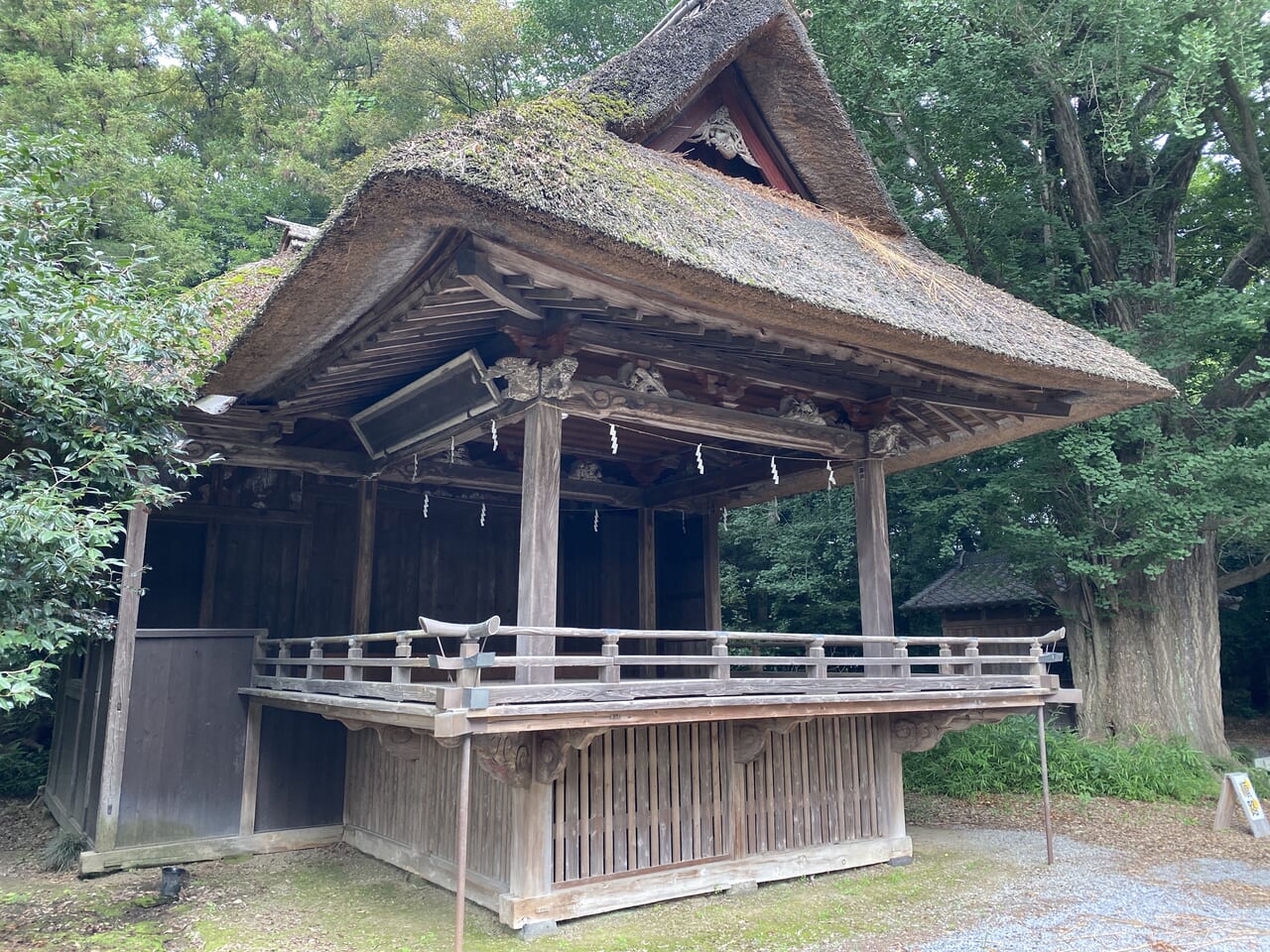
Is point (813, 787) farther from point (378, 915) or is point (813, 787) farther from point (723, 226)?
point (723, 226)

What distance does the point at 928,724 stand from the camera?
677 cm

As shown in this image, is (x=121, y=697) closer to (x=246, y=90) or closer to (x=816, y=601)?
(x=816, y=601)

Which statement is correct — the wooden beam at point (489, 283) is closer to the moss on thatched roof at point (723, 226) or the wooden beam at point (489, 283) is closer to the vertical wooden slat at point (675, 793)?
the moss on thatched roof at point (723, 226)

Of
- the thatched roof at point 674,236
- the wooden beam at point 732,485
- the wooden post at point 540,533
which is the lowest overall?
the wooden post at point 540,533

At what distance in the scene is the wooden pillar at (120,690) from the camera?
20.7ft

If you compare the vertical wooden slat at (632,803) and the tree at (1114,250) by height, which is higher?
the tree at (1114,250)

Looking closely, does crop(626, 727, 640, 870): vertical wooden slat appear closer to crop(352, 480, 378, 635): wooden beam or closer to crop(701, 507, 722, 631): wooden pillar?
crop(352, 480, 378, 635): wooden beam

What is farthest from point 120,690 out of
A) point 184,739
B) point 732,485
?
point 732,485

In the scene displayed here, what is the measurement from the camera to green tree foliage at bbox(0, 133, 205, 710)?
459 cm

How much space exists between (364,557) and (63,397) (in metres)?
3.25

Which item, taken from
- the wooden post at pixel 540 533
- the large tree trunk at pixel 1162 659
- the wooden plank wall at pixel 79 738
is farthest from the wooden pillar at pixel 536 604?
the large tree trunk at pixel 1162 659

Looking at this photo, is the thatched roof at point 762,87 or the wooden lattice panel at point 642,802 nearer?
the wooden lattice panel at point 642,802

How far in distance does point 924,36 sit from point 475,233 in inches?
350

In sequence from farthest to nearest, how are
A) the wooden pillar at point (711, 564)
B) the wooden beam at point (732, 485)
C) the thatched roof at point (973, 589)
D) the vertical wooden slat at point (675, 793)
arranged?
1. the thatched roof at point (973, 589)
2. the wooden pillar at point (711, 564)
3. the wooden beam at point (732, 485)
4. the vertical wooden slat at point (675, 793)
